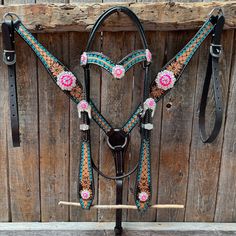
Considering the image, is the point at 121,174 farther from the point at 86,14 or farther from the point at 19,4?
the point at 19,4

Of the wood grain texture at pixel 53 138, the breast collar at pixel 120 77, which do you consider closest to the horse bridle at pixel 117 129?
the breast collar at pixel 120 77

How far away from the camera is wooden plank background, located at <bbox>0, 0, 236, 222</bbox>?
1.13 meters

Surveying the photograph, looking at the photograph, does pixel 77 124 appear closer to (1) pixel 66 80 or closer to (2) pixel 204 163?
(1) pixel 66 80

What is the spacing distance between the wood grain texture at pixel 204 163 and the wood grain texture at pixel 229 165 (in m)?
0.01

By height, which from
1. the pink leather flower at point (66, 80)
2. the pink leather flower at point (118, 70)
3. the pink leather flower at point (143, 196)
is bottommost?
the pink leather flower at point (143, 196)

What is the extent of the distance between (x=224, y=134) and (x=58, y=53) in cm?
61

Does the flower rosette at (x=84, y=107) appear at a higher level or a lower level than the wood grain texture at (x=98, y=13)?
lower

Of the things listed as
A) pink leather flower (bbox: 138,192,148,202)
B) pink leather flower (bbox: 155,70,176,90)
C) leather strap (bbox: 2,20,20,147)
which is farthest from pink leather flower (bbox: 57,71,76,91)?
pink leather flower (bbox: 138,192,148,202)

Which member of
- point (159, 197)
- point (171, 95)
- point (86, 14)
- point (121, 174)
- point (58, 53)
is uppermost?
point (86, 14)

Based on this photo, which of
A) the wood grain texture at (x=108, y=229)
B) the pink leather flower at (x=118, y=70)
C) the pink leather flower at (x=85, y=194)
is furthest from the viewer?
the wood grain texture at (x=108, y=229)

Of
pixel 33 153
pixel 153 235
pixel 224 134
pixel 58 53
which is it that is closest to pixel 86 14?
pixel 58 53

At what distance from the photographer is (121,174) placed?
113cm

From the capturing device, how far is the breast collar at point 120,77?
993mm

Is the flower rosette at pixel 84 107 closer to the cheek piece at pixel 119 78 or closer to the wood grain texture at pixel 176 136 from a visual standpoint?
the cheek piece at pixel 119 78
